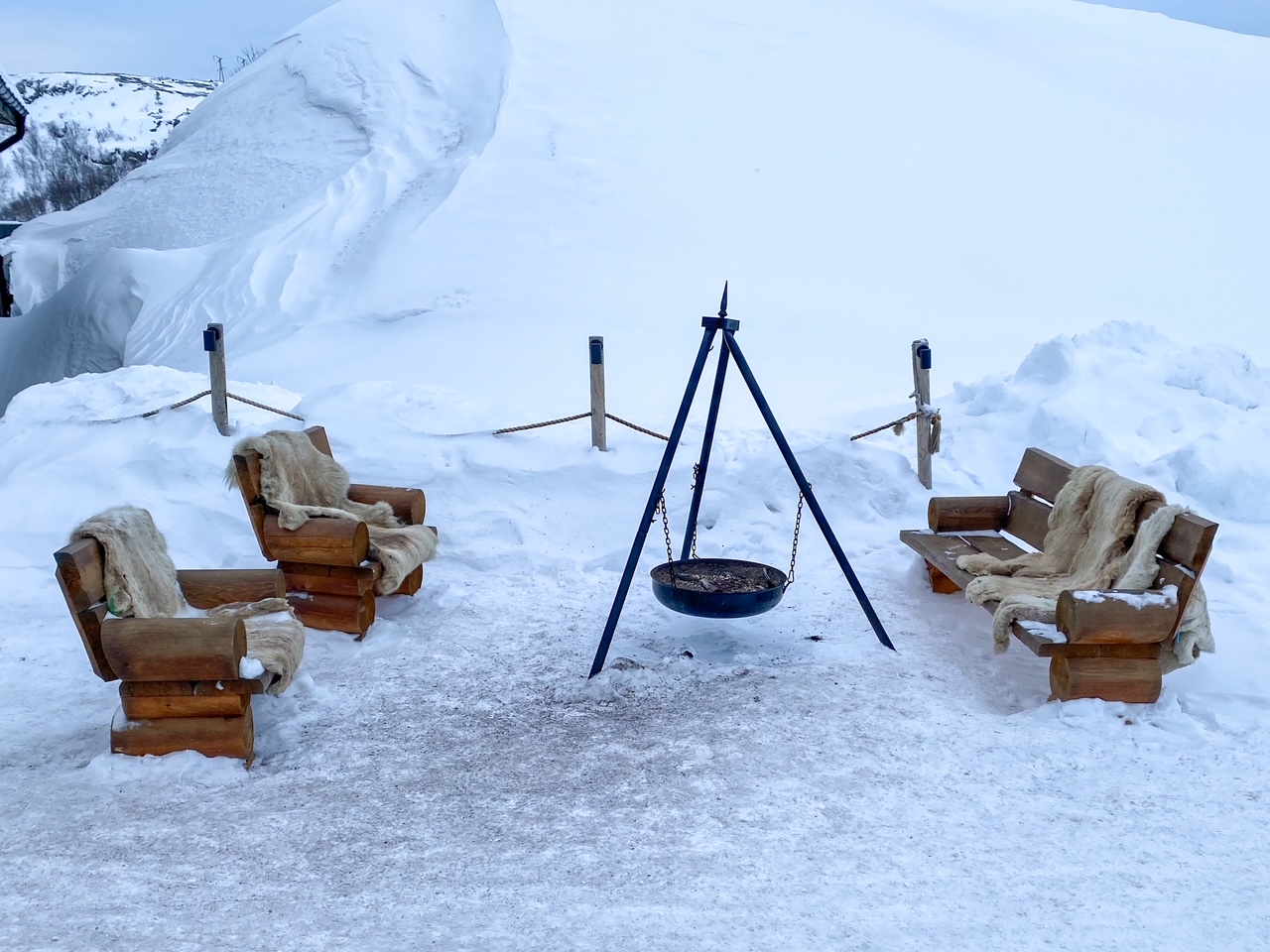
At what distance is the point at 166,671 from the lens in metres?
3.94

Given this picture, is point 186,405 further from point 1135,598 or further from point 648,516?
point 1135,598

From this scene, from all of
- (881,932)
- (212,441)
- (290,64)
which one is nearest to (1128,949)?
(881,932)

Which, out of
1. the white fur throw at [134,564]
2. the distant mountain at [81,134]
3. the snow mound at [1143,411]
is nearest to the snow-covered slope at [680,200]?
the snow mound at [1143,411]

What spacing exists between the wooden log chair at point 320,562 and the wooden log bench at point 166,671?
1312 mm

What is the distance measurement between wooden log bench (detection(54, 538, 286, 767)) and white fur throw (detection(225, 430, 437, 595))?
1.38 m

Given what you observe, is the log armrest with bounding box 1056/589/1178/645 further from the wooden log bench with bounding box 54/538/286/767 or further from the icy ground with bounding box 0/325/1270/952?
the wooden log bench with bounding box 54/538/286/767

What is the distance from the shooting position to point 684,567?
18.4ft

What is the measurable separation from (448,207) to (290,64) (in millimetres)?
7222

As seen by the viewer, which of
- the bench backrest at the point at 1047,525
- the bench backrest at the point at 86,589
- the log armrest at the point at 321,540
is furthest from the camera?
the log armrest at the point at 321,540

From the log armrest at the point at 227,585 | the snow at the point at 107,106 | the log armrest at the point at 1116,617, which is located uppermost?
the snow at the point at 107,106

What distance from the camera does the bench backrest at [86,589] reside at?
12.6ft

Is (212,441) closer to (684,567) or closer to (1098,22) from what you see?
(684,567)

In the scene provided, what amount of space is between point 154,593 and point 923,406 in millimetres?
5075

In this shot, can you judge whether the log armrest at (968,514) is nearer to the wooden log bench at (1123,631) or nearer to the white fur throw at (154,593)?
the wooden log bench at (1123,631)
